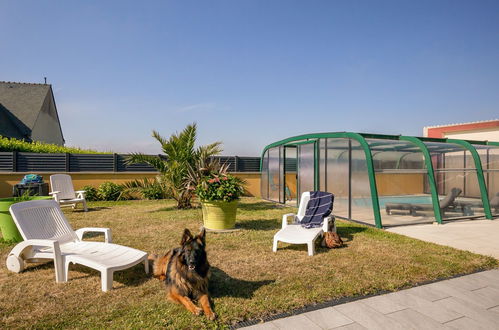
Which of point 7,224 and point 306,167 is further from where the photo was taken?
point 306,167

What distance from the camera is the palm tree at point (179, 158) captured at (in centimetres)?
1126

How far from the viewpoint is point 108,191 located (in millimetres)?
14258

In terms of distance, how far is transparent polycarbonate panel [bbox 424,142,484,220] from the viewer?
10.0 meters

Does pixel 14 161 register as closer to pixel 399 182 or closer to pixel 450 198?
pixel 399 182

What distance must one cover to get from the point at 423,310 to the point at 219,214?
5010mm

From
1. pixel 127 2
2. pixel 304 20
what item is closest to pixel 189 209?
pixel 127 2

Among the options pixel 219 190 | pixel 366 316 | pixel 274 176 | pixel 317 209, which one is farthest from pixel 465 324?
pixel 274 176

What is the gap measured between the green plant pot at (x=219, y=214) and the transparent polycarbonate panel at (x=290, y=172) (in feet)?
20.3

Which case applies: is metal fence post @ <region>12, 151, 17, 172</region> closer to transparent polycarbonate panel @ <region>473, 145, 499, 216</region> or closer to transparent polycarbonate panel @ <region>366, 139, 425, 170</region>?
transparent polycarbonate panel @ <region>366, 139, 425, 170</region>

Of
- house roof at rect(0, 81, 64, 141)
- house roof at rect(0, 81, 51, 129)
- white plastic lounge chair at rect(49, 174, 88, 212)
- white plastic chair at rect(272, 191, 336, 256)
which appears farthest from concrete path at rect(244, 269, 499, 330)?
house roof at rect(0, 81, 51, 129)

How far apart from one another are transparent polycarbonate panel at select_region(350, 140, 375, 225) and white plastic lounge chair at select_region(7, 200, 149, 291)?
6.26 m

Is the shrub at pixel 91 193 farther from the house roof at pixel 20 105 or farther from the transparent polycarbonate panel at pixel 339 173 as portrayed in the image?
the transparent polycarbonate panel at pixel 339 173

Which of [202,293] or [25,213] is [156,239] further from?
[202,293]

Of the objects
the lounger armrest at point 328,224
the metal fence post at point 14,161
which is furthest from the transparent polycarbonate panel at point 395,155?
the metal fence post at point 14,161
